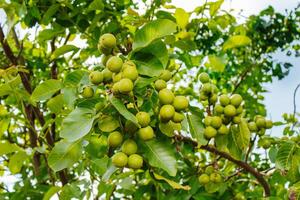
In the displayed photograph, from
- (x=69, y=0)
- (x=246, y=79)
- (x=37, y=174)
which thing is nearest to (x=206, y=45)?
(x=246, y=79)

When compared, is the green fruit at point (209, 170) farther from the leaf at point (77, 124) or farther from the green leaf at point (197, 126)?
the leaf at point (77, 124)

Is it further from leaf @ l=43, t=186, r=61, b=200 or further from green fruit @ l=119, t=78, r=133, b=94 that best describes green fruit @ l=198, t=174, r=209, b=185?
green fruit @ l=119, t=78, r=133, b=94

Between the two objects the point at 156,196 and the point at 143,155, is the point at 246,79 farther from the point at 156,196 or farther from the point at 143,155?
the point at 143,155

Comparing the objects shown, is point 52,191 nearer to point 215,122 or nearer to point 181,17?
point 215,122

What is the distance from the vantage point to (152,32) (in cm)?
130

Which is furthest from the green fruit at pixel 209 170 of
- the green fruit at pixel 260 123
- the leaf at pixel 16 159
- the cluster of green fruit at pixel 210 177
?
the leaf at pixel 16 159

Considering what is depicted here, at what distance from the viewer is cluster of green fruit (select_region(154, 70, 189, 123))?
1.31m

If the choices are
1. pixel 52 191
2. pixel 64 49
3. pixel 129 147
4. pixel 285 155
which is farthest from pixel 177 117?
pixel 52 191

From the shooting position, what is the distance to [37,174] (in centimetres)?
289

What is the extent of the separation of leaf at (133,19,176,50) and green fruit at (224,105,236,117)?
16.3 inches

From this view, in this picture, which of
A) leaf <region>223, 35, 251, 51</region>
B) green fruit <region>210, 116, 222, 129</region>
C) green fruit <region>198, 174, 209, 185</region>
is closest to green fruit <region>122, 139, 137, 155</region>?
green fruit <region>210, 116, 222, 129</region>

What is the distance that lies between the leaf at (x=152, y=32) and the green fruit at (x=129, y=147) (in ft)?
0.76

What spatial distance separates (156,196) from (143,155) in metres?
1.19

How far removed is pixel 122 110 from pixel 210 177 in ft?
3.38
